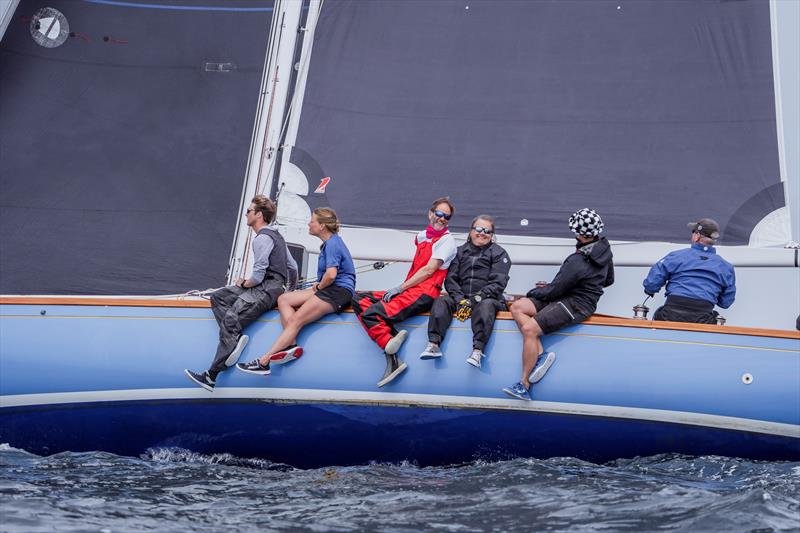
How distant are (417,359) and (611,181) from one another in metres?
2.23

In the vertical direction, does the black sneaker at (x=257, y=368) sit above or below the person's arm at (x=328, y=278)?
below

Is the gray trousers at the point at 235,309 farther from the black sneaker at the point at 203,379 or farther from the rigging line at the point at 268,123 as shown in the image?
the rigging line at the point at 268,123

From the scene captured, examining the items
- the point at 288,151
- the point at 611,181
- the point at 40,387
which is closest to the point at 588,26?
the point at 611,181

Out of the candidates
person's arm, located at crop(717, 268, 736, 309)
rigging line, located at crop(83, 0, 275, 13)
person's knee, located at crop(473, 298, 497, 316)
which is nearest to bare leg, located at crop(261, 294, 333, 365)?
person's knee, located at crop(473, 298, 497, 316)

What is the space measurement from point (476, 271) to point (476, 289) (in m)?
0.12

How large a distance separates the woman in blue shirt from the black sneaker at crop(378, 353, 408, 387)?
54cm

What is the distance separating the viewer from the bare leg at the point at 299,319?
21.0ft

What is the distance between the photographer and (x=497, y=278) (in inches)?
258

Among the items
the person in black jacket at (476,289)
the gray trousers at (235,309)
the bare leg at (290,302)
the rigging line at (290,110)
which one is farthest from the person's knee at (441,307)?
the rigging line at (290,110)

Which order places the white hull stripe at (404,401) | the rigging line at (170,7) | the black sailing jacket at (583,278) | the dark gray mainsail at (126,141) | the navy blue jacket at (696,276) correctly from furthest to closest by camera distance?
the rigging line at (170,7) < the dark gray mainsail at (126,141) < the navy blue jacket at (696,276) < the black sailing jacket at (583,278) < the white hull stripe at (404,401)

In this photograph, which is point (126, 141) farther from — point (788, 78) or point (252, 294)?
point (788, 78)

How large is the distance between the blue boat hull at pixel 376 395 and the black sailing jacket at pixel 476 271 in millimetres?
288

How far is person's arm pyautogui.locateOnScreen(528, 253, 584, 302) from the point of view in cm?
637

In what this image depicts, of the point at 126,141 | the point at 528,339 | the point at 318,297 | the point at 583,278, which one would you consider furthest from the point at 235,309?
the point at 126,141
